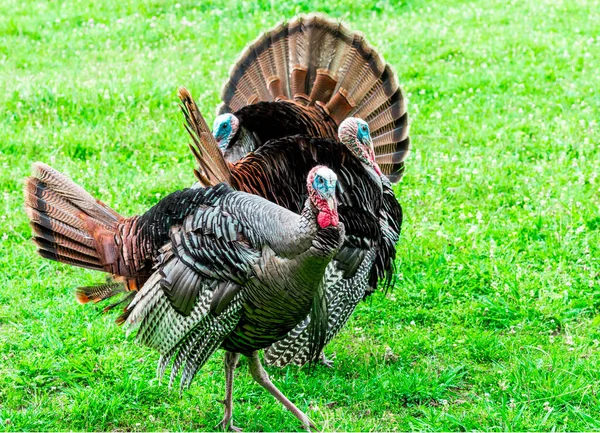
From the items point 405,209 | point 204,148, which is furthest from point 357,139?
point 405,209

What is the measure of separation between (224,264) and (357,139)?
1456mm

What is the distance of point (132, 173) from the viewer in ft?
22.6

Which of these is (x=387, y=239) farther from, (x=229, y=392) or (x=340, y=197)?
(x=229, y=392)

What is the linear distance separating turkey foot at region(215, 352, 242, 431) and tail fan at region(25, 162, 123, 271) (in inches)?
31.6

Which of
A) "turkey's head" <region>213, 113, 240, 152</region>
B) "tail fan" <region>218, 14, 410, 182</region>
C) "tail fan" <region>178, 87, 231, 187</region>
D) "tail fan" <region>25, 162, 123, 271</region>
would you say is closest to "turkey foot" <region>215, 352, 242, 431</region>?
"tail fan" <region>25, 162, 123, 271</region>

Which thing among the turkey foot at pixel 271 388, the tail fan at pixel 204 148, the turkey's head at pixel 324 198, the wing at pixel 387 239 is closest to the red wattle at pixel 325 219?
the turkey's head at pixel 324 198

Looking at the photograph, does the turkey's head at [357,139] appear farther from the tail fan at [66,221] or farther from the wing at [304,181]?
the tail fan at [66,221]

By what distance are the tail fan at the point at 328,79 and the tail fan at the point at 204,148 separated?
135 cm

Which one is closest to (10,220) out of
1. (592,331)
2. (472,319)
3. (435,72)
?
(472,319)

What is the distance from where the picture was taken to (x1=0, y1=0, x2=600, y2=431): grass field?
450 cm

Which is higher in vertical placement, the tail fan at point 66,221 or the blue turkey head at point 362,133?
the blue turkey head at point 362,133

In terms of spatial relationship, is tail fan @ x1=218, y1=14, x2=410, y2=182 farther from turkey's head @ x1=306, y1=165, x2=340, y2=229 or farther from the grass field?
turkey's head @ x1=306, y1=165, x2=340, y2=229

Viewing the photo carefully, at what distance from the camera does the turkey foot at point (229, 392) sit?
14.3ft

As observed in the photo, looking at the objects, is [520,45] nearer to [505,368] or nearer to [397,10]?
[397,10]
